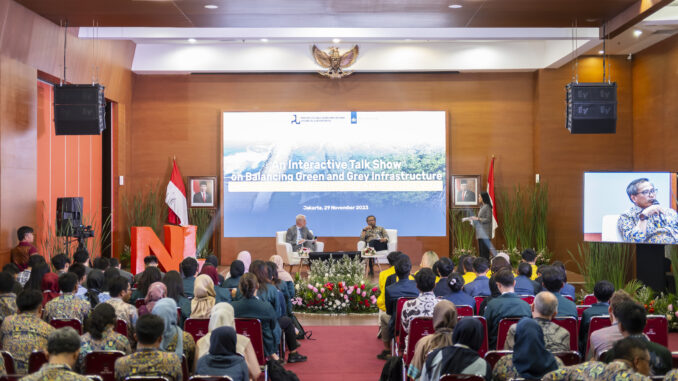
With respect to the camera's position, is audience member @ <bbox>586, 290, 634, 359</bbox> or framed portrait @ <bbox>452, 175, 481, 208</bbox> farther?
framed portrait @ <bbox>452, 175, 481, 208</bbox>

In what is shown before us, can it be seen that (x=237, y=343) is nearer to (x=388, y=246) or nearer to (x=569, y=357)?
(x=569, y=357)

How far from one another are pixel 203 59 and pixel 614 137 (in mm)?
7568

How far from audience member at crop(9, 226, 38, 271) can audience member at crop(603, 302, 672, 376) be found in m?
6.73

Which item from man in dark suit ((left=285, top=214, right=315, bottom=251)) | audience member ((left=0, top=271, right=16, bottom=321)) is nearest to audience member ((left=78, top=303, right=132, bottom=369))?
audience member ((left=0, top=271, right=16, bottom=321))

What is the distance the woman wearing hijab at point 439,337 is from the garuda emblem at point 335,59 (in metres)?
9.35

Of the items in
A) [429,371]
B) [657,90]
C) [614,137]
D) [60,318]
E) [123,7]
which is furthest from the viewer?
[614,137]

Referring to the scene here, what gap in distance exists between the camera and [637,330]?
138 inches

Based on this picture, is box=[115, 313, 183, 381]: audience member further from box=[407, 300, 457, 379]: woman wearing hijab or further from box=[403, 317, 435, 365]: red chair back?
box=[403, 317, 435, 365]: red chair back

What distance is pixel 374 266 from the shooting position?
12.6m

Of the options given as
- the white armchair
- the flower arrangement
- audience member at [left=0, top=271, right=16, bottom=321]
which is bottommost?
the flower arrangement

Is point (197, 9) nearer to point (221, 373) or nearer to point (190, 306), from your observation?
A: point (190, 306)

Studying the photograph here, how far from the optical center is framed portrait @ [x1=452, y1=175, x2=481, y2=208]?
1281cm

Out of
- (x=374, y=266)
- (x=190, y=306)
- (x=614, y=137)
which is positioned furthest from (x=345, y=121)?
(x=190, y=306)

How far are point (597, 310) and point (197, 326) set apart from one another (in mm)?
2745
